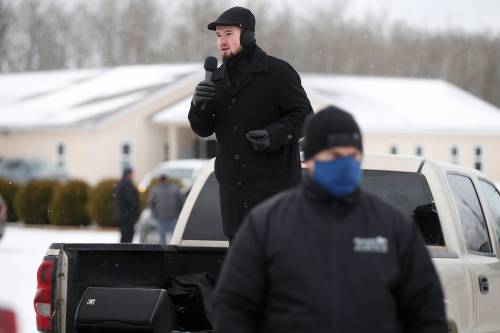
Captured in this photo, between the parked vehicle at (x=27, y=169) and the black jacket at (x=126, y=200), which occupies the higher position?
the black jacket at (x=126, y=200)

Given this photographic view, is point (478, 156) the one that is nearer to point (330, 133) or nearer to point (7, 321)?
point (330, 133)

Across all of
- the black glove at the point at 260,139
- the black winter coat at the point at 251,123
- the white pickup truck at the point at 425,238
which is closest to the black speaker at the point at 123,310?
the white pickup truck at the point at 425,238

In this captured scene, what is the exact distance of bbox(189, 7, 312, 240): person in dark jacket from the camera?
6.29 metres

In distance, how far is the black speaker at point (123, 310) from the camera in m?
6.15

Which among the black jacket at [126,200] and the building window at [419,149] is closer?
the black jacket at [126,200]

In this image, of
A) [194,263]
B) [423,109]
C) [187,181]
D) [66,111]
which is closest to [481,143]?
[423,109]

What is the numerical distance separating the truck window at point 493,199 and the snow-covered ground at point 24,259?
301 cm

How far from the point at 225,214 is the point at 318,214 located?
2380 mm

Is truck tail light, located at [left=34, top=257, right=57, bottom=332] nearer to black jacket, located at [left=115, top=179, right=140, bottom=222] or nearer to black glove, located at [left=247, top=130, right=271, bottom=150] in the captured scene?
black glove, located at [left=247, top=130, right=271, bottom=150]

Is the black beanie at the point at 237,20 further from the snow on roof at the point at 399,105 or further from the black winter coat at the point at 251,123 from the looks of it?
the snow on roof at the point at 399,105

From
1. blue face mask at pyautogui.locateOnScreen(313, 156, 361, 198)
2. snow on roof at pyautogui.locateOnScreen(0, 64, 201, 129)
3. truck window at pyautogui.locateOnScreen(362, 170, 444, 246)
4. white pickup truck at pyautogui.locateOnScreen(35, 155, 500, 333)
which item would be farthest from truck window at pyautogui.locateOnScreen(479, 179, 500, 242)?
snow on roof at pyautogui.locateOnScreen(0, 64, 201, 129)

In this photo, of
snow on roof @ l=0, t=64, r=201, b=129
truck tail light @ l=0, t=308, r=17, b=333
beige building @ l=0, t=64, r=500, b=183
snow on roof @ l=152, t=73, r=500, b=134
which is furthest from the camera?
snow on roof @ l=152, t=73, r=500, b=134

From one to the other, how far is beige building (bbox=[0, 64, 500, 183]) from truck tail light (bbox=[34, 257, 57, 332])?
1440 inches

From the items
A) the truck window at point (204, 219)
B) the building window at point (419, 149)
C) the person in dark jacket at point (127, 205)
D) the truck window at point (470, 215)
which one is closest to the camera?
the truck window at point (470, 215)
